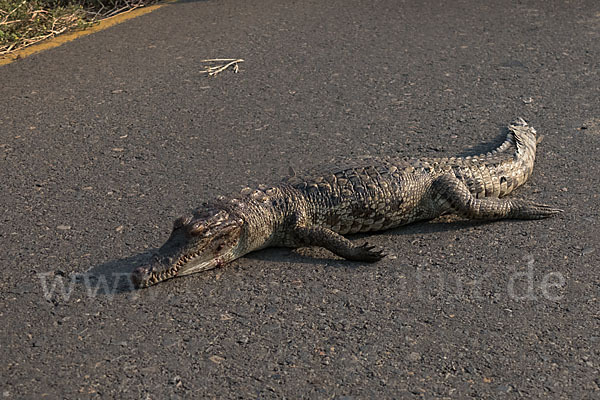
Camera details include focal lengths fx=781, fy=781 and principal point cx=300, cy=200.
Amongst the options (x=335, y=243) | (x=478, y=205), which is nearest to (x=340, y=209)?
(x=335, y=243)

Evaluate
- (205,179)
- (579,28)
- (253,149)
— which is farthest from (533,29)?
(205,179)

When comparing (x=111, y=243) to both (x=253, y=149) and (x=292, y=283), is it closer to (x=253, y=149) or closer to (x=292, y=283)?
(x=292, y=283)

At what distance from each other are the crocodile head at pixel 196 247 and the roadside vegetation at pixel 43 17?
205 inches

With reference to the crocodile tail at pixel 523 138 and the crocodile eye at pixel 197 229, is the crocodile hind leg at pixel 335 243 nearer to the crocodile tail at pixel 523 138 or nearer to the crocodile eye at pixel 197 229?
the crocodile eye at pixel 197 229

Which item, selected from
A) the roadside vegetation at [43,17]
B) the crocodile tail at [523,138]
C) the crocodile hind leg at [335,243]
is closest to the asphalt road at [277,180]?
the crocodile hind leg at [335,243]

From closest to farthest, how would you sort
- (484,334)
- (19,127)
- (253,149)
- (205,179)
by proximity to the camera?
(484,334) → (205,179) → (253,149) → (19,127)

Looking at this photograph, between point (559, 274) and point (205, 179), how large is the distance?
8.96 feet

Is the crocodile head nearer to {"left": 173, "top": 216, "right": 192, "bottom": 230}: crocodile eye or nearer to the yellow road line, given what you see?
{"left": 173, "top": 216, "right": 192, "bottom": 230}: crocodile eye

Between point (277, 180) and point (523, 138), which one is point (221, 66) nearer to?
point (277, 180)

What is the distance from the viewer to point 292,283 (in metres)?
4.58

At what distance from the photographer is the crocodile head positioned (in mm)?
4512

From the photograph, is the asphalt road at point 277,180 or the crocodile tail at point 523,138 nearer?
the asphalt road at point 277,180

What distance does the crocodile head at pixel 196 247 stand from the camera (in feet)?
14.8

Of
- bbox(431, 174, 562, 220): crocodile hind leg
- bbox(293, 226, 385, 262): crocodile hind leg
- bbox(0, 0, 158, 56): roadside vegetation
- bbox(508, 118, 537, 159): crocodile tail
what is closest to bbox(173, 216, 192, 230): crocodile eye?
bbox(293, 226, 385, 262): crocodile hind leg
